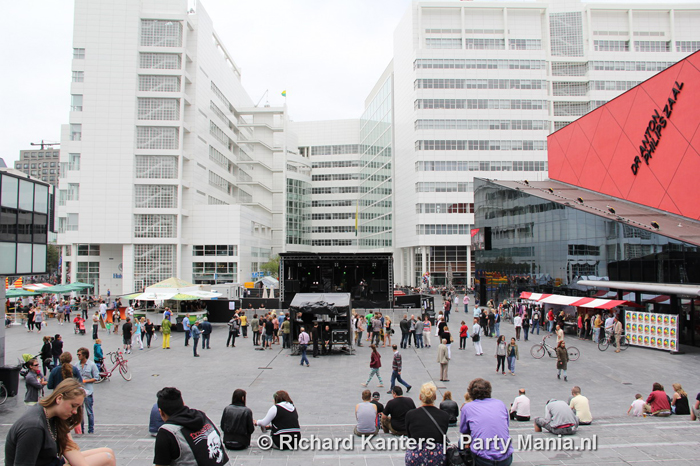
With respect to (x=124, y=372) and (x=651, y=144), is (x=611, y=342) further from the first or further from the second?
(x=124, y=372)

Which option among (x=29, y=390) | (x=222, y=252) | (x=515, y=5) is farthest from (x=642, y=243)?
(x=515, y=5)

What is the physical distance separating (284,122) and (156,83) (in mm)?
24899

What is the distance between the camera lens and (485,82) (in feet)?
197

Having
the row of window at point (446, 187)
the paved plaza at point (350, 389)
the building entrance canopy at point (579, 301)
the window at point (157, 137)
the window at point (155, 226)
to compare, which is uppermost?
the window at point (157, 137)

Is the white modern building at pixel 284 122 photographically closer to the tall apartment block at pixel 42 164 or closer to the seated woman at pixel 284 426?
the seated woman at pixel 284 426

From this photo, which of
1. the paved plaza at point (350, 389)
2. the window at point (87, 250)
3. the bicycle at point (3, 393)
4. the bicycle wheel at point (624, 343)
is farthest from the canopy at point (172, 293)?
the window at point (87, 250)

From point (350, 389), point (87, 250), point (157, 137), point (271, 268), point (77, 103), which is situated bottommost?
point (350, 389)

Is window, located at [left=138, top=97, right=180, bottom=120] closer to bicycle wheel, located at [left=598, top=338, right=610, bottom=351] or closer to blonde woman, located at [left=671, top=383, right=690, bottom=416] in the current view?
bicycle wheel, located at [left=598, top=338, right=610, bottom=351]

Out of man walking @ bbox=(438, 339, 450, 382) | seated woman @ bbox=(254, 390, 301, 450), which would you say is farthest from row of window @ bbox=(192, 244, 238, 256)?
seated woman @ bbox=(254, 390, 301, 450)

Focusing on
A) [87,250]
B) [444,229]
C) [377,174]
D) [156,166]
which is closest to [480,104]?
[444,229]

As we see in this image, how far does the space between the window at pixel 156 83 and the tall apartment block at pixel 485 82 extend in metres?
29.4

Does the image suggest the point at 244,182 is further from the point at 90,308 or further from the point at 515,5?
the point at 515,5

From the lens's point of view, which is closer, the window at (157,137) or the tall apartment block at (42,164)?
the window at (157,137)

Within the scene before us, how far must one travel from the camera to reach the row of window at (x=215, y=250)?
57.0 metres
